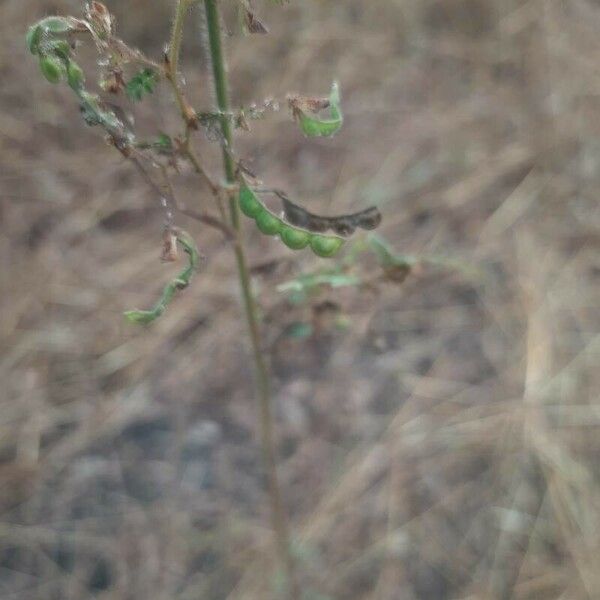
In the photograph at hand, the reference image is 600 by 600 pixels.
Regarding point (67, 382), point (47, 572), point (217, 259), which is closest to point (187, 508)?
point (47, 572)

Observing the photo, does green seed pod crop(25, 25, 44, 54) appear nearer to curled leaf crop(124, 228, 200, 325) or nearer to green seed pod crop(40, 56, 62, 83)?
green seed pod crop(40, 56, 62, 83)

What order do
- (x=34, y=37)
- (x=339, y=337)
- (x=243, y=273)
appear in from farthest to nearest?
(x=339, y=337)
(x=243, y=273)
(x=34, y=37)

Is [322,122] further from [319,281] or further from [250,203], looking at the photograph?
[319,281]

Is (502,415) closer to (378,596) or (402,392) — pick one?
(402,392)

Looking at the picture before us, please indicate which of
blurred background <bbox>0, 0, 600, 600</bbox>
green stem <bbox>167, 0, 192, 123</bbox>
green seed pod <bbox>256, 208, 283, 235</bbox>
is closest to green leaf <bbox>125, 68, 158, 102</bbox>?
green stem <bbox>167, 0, 192, 123</bbox>

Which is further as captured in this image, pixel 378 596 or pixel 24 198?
pixel 24 198

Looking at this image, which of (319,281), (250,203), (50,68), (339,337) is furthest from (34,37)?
(339,337)
